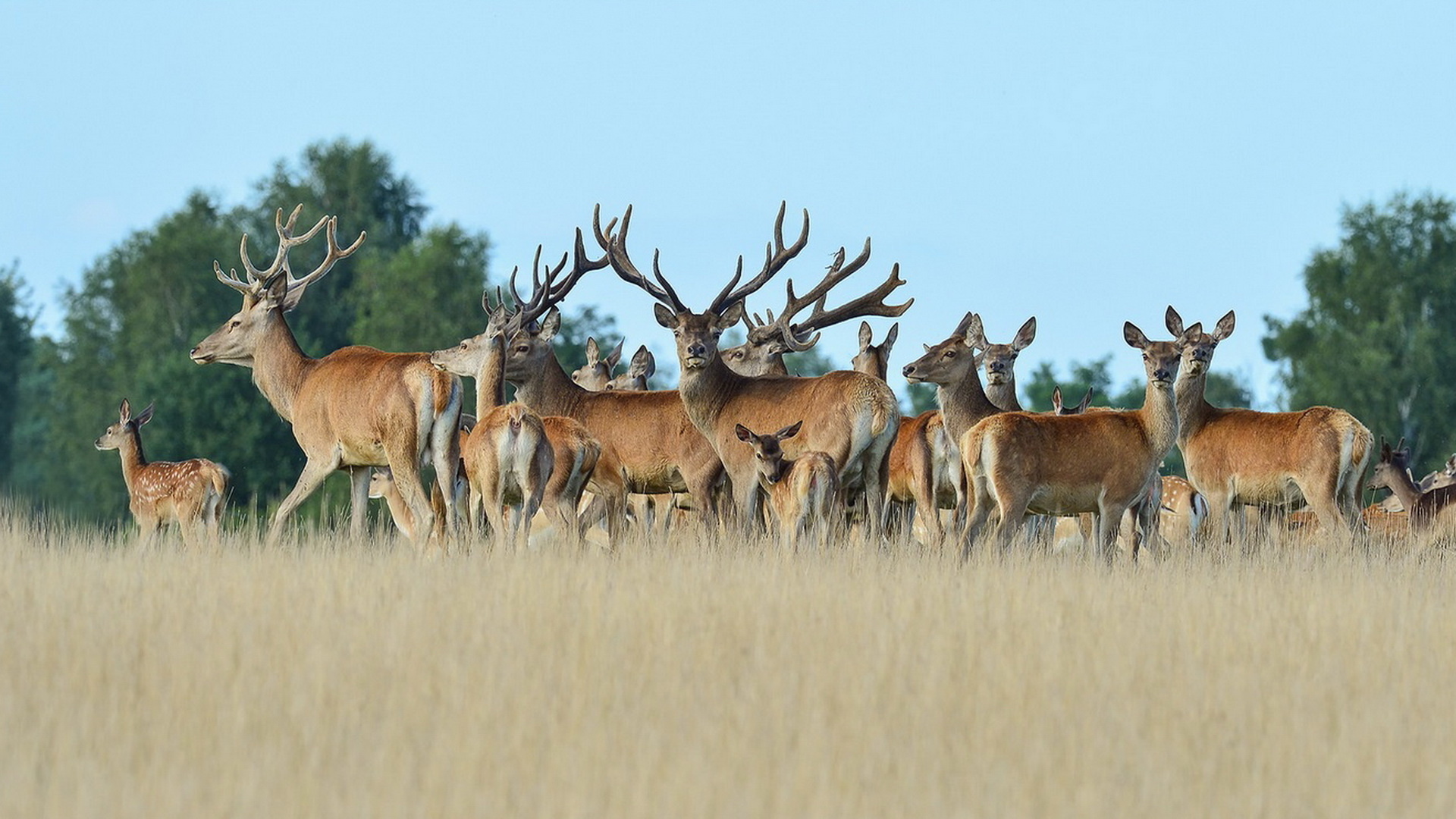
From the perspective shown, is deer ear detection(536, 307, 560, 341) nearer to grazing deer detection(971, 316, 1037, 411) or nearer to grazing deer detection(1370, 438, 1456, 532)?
grazing deer detection(971, 316, 1037, 411)

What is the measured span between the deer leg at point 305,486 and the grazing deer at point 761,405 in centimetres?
215

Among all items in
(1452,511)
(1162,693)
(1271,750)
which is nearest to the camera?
(1271,750)

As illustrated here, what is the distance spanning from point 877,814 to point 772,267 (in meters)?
8.49

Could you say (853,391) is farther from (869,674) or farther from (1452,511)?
(869,674)

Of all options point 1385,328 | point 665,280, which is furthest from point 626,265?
point 1385,328

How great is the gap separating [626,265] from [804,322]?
1.86 meters

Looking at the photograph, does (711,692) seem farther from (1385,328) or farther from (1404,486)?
(1385,328)

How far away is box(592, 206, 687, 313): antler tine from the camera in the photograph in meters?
12.2

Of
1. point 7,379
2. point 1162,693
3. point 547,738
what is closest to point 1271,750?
point 1162,693

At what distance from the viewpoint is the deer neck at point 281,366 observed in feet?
38.4

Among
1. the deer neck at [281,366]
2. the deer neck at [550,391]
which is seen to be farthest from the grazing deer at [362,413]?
the deer neck at [550,391]

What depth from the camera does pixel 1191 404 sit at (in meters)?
12.2

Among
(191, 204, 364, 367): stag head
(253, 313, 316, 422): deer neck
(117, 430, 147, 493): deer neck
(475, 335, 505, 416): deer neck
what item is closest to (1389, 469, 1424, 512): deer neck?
(475, 335, 505, 416): deer neck

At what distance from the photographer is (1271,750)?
16.2ft
